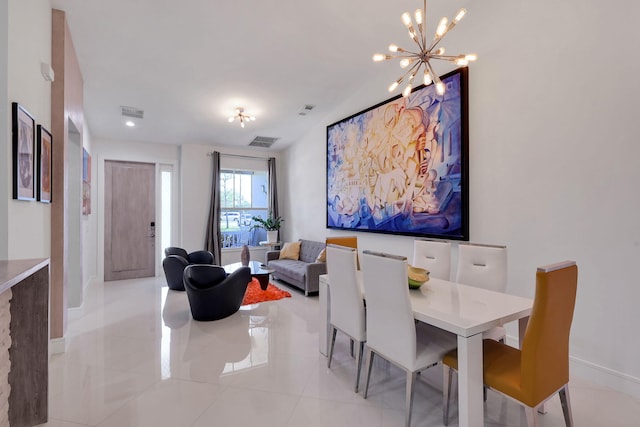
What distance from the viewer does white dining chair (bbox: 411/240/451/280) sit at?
2.93m

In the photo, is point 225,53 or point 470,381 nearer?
point 470,381

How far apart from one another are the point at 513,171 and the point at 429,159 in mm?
906

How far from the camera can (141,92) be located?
424 cm

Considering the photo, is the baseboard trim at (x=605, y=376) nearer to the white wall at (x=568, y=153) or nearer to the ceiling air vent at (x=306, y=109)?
the white wall at (x=568, y=153)

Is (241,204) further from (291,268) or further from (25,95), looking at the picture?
(25,95)

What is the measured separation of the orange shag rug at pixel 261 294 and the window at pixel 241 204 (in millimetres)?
2096

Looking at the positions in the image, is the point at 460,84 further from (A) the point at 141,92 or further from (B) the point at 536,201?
(A) the point at 141,92

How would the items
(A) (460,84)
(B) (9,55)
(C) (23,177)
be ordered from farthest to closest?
(A) (460,84)
(C) (23,177)
(B) (9,55)

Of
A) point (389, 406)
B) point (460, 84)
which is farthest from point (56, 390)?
point (460, 84)

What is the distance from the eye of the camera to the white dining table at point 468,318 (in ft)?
5.20

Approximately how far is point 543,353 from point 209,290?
3231 millimetres

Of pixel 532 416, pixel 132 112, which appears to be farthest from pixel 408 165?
pixel 132 112

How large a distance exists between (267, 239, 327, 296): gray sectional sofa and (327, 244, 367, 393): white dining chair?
7.22 feet

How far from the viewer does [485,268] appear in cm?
257
